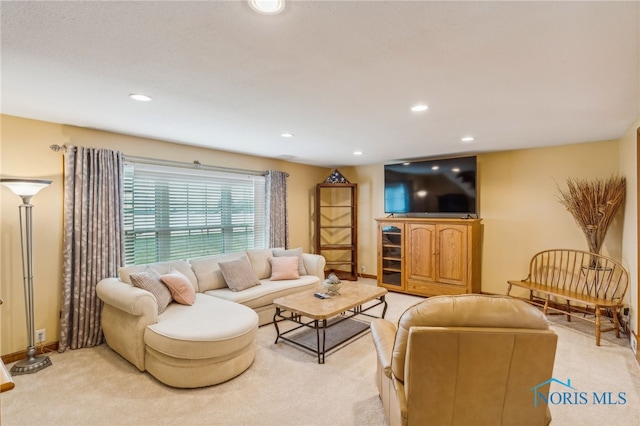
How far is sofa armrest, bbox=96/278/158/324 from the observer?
2.64m

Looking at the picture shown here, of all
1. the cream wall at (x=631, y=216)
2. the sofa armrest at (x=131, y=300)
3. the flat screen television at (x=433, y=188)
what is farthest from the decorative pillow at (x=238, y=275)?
the cream wall at (x=631, y=216)

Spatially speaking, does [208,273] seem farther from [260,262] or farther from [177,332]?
[177,332]

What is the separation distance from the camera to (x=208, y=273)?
3.90 metres

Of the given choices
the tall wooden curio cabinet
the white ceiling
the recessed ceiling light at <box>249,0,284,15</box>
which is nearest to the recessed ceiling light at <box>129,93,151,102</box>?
the white ceiling

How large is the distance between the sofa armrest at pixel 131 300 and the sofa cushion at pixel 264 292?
3.07ft

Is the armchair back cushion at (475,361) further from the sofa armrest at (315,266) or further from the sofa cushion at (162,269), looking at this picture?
the sofa armrest at (315,266)

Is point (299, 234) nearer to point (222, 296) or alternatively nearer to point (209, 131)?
point (222, 296)

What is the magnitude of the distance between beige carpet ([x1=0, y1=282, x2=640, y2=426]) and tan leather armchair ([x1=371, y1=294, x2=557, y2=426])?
2.29 feet

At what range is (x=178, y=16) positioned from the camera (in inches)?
54.7

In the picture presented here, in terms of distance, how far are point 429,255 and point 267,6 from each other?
14.5 feet

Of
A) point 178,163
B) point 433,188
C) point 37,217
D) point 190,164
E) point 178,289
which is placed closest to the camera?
point 37,217

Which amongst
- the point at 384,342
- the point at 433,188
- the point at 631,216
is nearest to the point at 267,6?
the point at 384,342

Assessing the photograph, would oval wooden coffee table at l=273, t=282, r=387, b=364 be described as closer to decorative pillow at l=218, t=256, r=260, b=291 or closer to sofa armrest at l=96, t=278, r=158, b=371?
decorative pillow at l=218, t=256, r=260, b=291

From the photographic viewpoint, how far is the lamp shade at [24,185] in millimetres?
2548
